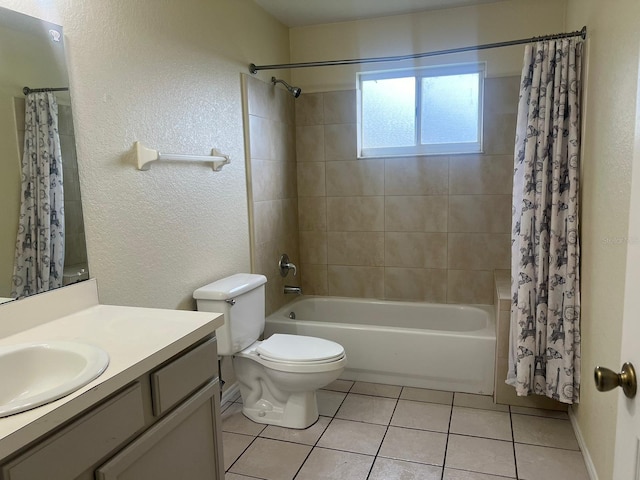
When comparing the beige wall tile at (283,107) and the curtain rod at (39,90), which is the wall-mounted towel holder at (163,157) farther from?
the beige wall tile at (283,107)

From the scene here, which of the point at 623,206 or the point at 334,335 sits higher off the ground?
the point at 623,206

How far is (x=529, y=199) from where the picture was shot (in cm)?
231

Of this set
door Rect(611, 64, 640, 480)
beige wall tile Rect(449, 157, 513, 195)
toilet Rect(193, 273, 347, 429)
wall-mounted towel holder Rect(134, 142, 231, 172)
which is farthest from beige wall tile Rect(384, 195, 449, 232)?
door Rect(611, 64, 640, 480)

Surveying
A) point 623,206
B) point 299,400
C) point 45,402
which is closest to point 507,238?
point 623,206

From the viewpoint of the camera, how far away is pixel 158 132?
210 cm

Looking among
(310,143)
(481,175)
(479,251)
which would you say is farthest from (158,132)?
(479,251)

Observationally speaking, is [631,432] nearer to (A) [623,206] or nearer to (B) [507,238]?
(A) [623,206]

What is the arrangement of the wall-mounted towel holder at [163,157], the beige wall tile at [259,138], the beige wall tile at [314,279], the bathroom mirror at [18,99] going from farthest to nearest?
the beige wall tile at [314,279] < the beige wall tile at [259,138] < the wall-mounted towel holder at [163,157] < the bathroom mirror at [18,99]

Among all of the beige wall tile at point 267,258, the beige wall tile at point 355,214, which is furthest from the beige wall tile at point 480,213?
the beige wall tile at point 267,258

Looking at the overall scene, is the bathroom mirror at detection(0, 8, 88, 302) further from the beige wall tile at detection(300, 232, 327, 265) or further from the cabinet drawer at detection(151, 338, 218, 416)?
the beige wall tile at detection(300, 232, 327, 265)

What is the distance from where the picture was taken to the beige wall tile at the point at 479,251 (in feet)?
10.6

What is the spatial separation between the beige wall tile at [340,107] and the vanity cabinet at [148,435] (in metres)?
2.30

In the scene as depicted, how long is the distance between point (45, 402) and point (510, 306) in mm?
2249

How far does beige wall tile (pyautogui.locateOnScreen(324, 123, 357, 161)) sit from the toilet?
1.32m
